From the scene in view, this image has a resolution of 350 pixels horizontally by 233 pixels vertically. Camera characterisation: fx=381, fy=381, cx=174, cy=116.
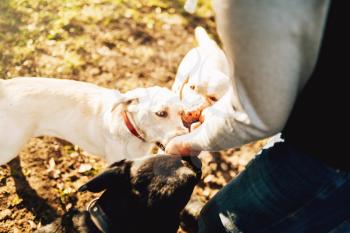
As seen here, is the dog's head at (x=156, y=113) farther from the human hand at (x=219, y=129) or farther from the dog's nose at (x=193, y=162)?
the human hand at (x=219, y=129)

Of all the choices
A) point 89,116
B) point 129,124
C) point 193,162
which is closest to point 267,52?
point 193,162

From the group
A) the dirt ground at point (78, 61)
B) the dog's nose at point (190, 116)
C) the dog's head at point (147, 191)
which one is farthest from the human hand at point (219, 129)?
the dirt ground at point (78, 61)

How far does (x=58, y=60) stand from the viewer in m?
4.22

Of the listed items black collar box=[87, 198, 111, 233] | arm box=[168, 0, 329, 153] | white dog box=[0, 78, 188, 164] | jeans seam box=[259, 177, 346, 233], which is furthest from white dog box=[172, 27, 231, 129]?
arm box=[168, 0, 329, 153]

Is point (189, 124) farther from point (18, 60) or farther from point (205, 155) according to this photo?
point (18, 60)

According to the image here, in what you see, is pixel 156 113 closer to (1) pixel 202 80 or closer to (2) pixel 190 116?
(2) pixel 190 116

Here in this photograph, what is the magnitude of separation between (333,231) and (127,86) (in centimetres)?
273

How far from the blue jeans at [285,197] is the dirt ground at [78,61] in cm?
139

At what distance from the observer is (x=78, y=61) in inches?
167

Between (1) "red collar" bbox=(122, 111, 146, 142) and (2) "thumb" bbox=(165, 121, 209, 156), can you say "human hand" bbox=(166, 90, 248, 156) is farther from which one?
(1) "red collar" bbox=(122, 111, 146, 142)

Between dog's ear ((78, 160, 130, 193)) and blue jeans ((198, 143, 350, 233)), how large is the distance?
1.90 ft

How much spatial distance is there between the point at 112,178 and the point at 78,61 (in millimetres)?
2337

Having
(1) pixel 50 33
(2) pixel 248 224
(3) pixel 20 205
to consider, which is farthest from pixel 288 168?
(1) pixel 50 33

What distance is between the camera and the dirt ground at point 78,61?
A: 127 inches
